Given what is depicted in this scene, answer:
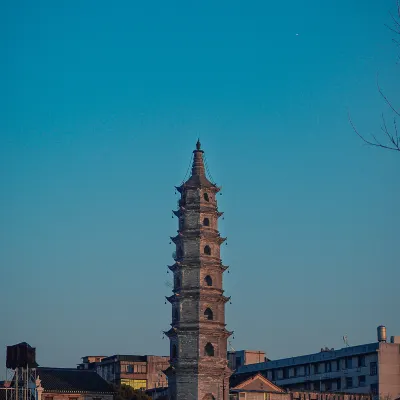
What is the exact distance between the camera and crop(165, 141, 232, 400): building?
73.9m

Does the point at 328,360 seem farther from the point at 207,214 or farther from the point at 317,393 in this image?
the point at 207,214

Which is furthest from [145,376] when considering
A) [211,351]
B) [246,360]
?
[211,351]

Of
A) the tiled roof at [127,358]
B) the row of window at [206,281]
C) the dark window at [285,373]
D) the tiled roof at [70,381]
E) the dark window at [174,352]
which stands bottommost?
the tiled roof at [70,381]

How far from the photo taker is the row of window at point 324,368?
93188mm

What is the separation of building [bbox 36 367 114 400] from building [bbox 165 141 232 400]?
9050 millimetres

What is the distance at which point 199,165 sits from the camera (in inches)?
3157

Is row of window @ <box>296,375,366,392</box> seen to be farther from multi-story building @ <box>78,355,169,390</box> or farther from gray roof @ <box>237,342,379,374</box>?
multi-story building @ <box>78,355,169,390</box>

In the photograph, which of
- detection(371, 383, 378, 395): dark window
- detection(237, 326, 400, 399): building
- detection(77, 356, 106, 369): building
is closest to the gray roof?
detection(237, 326, 400, 399): building

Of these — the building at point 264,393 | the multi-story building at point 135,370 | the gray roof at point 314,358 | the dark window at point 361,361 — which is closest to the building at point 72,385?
the building at point 264,393

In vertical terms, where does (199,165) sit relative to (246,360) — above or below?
above

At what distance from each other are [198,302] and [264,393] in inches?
556

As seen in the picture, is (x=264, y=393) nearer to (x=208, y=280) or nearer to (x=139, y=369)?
(x=208, y=280)

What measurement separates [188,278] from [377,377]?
2614cm

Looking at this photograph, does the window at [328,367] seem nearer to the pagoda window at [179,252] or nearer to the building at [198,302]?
the building at [198,302]
